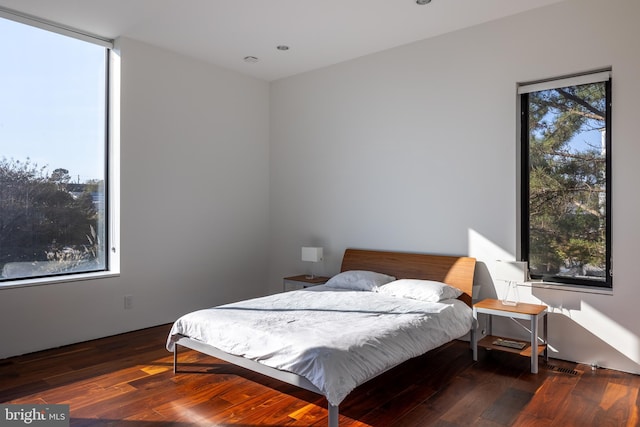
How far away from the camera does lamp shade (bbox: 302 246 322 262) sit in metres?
4.96

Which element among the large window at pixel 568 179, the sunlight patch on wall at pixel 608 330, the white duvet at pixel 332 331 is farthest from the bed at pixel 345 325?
the sunlight patch on wall at pixel 608 330

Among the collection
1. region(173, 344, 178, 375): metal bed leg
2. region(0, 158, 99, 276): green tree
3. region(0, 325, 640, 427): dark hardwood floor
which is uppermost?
region(0, 158, 99, 276): green tree

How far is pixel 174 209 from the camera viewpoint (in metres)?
4.78

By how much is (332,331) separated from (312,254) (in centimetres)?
219

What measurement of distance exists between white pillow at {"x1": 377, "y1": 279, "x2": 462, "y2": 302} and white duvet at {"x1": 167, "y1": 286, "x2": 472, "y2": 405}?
83mm

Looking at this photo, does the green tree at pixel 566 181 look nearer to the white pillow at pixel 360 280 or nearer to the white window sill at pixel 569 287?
the white window sill at pixel 569 287

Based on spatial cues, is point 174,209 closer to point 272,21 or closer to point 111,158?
point 111,158

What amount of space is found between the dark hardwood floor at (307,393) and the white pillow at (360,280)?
826 mm

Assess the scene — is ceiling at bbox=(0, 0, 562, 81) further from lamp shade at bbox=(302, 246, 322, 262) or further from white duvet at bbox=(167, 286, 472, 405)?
white duvet at bbox=(167, 286, 472, 405)

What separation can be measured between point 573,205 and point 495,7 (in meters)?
1.75

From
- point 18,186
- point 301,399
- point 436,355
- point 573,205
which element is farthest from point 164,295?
point 573,205

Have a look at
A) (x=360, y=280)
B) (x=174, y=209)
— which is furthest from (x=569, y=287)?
(x=174, y=209)

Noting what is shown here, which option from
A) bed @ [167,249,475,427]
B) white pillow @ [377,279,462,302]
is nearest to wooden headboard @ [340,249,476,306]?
bed @ [167,249,475,427]

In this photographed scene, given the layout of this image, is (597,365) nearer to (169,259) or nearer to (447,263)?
(447,263)
